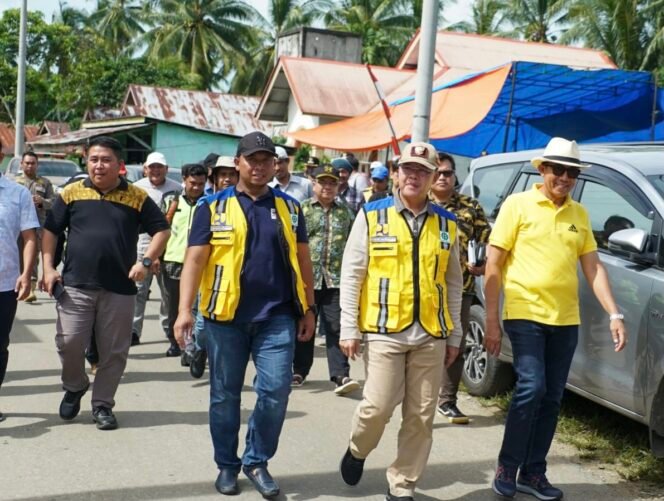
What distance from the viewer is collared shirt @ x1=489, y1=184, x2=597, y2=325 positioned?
4742 mm

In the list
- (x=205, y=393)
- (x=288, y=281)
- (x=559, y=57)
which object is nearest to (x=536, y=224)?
(x=288, y=281)

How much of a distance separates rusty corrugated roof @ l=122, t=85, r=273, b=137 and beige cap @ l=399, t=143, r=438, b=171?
102 ft

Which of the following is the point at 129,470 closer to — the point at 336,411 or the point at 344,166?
the point at 336,411

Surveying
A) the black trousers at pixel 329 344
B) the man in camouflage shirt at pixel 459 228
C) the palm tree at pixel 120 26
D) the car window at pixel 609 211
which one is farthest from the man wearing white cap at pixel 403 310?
the palm tree at pixel 120 26

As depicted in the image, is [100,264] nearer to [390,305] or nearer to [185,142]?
[390,305]

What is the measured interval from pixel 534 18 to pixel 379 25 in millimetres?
7371

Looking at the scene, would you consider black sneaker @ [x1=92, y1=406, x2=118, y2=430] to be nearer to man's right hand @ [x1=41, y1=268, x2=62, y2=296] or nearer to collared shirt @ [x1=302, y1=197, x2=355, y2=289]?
man's right hand @ [x1=41, y1=268, x2=62, y2=296]

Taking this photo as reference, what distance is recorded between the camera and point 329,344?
740 cm

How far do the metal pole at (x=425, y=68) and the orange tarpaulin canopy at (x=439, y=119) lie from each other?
3169 mm

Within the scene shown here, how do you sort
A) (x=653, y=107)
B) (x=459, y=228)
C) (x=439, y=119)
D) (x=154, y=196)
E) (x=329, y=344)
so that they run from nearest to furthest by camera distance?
1. (x=459, y=228)
2. (x=329, y=344)
3. (x=154, y=196)
4. (x=439, y=119)
5. (x=653, y=107)

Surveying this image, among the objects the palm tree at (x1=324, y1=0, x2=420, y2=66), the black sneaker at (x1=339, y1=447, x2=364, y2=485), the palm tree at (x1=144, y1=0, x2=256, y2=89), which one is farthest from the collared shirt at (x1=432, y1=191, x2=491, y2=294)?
the palm tree at (x1=144, y1=0, x2=256, y2=89)

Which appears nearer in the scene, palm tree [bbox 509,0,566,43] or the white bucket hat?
the white bucket hat

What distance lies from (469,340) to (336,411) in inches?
51.1

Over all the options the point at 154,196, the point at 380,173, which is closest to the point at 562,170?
the point at 154,196
